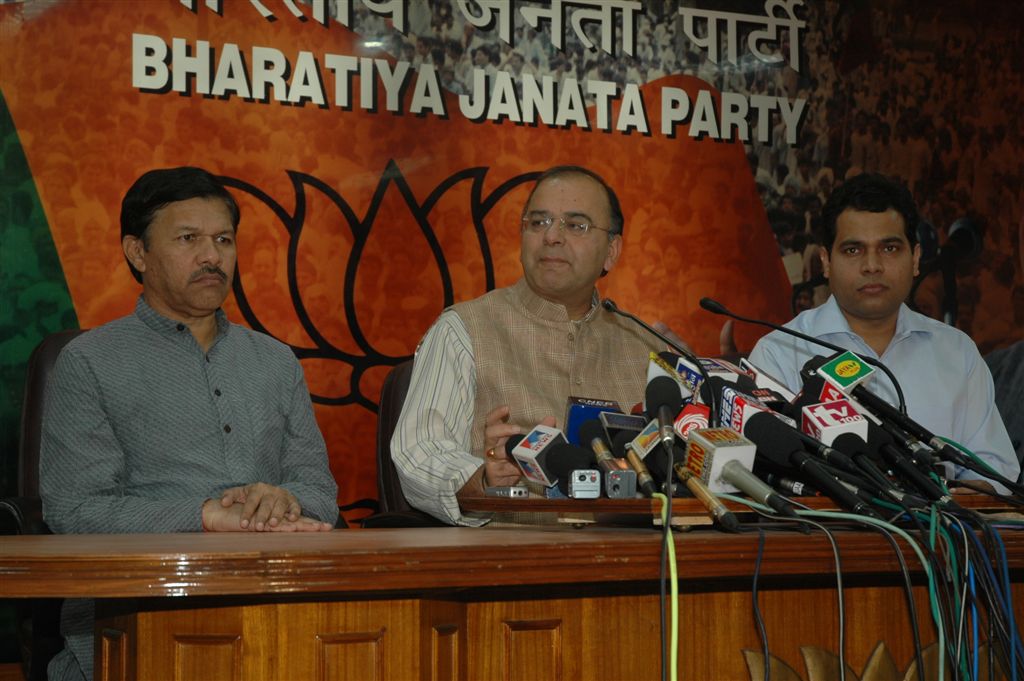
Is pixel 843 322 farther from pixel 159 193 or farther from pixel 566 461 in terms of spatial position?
pixel 159 193

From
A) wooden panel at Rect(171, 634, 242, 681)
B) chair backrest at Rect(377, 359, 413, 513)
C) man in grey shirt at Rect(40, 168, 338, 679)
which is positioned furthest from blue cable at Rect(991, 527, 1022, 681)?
chair backrest at Rect(377, 359, 413, 513)

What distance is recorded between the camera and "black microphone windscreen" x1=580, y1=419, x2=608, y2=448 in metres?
1.69

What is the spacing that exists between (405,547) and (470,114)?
2.58 m

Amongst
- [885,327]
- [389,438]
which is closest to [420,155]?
[389,438]

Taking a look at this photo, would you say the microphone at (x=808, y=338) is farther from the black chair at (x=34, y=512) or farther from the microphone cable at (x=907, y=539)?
the black chair at (x=34, y=512)

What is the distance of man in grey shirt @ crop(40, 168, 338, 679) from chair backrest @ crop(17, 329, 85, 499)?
37 centimetres

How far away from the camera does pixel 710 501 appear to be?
1338 millimetres

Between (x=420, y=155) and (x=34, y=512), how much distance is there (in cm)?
164

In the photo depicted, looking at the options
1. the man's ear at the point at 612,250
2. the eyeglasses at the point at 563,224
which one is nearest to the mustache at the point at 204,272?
the eyeglasses at the point at 563,224

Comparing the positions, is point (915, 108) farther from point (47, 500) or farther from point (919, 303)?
point (47, 500)

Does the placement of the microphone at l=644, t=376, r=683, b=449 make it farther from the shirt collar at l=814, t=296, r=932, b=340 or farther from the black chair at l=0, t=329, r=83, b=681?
the shirt collar at l=814, t=296, r=932, b=340

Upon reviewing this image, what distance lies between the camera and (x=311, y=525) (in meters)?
1.98

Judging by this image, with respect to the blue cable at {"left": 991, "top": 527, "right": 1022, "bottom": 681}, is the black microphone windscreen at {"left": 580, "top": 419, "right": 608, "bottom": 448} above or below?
above

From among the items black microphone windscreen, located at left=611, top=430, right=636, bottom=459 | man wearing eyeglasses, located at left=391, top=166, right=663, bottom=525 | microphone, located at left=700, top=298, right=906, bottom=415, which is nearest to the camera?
black microphone windscreen, located at left=611, top=430, right=636, bottom=459
